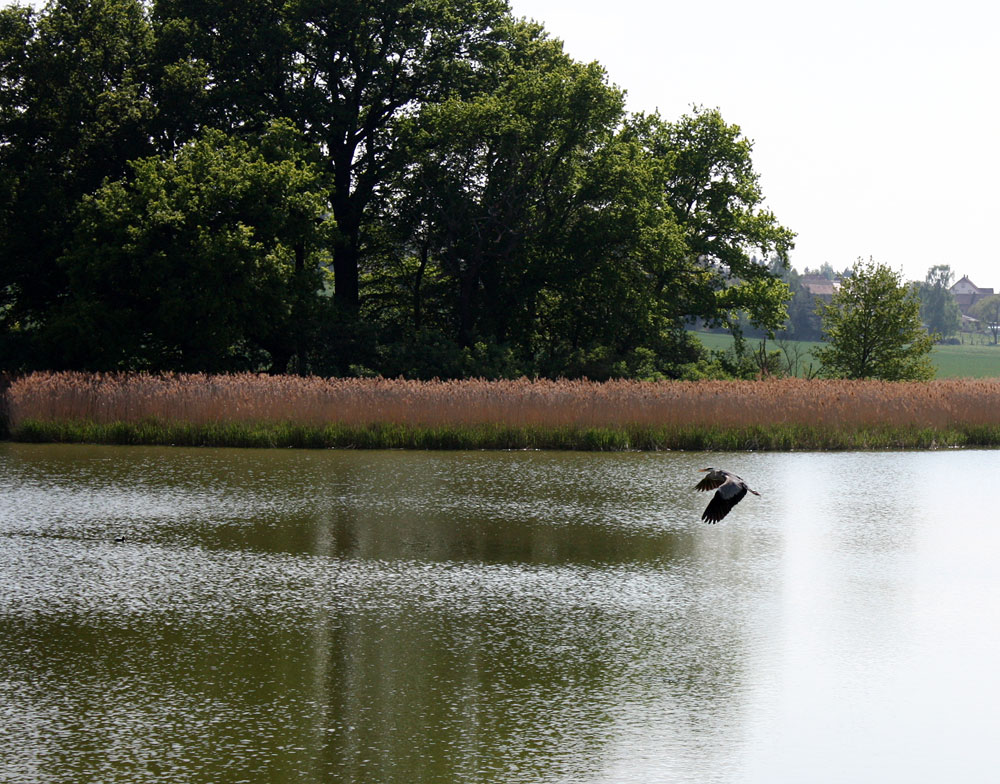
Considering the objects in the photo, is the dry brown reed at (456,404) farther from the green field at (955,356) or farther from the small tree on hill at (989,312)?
the small tree on hill at (989,312)

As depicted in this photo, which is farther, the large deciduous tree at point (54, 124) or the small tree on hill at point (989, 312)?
the small tree on hill at point (989, 312)

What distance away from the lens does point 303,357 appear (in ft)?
97.6

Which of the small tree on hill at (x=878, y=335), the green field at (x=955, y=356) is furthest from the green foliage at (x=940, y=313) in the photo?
the small tree on hill at (x=878, y=335)

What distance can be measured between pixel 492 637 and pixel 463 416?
12384mm

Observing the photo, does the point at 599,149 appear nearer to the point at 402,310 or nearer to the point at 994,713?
the point at 402,310

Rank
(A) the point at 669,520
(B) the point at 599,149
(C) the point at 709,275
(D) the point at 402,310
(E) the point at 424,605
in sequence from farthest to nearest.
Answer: (C) the point at 709,275 → (D) the point at 402,310 → (B) the point at 599,149 → (A) the point at 669,520 → (E) the point at 424,605

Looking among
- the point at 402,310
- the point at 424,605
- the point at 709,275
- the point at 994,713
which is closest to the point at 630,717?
the point at 994,713

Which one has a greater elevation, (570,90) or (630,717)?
(570,90)

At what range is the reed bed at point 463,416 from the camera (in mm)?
19688

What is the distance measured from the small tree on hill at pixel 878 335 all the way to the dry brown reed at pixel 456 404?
16570mm

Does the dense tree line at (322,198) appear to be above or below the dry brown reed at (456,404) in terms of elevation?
→ above

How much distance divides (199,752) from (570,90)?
89.3 feet

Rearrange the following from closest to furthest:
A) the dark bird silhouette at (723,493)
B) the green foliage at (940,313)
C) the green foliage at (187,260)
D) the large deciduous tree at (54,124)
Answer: the dark bird silhouette at (723,493) → the green foliage at (187,260) → the large deciduous tree at (54,124) → the green foliage at (940,313)

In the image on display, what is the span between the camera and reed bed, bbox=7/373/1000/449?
64.6ft
